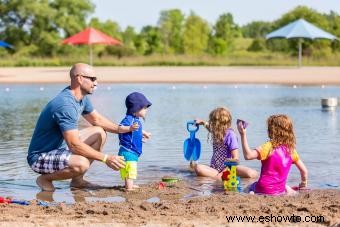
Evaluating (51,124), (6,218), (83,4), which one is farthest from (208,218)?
(83,4)

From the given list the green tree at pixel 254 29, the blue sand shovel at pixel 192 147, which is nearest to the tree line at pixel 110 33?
the green tree at pixel 254 29

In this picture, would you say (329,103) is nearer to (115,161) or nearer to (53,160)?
(53,160)

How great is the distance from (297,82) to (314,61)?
628 inches

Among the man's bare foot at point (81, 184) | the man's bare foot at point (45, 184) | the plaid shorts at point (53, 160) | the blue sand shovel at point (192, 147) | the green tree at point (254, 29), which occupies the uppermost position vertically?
the green tree at point (254, 29)

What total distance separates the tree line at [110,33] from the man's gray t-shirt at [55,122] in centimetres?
4692

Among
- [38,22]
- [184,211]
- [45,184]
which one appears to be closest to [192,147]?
[45,184]

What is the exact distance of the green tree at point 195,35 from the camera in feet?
211

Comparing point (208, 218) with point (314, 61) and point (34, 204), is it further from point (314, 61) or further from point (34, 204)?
point (314, 61)

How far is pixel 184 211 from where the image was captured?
6684 mm

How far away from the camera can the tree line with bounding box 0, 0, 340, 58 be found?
59.1 m

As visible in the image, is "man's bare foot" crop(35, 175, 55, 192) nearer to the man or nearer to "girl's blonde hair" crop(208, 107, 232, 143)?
the man

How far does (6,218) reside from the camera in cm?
645

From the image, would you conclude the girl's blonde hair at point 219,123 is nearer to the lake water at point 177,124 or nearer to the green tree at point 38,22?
the lake water at point 177,124

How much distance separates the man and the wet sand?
56cm
